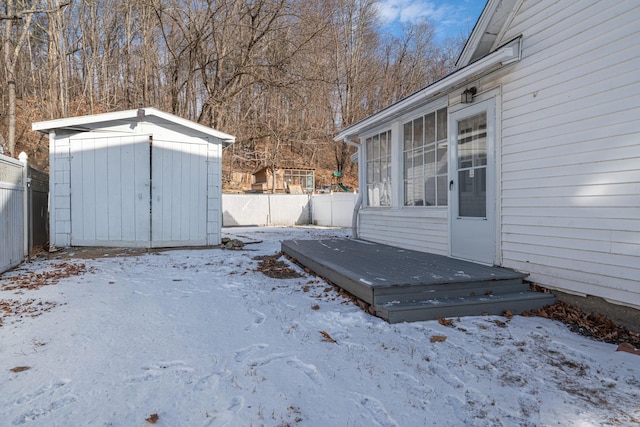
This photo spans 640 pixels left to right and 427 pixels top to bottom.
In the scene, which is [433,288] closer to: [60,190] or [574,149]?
[574,149]

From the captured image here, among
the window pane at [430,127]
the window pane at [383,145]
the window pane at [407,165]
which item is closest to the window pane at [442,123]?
the window pane at [430,127]

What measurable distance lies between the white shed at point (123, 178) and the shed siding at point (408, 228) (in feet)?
12.8

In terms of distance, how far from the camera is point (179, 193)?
26.0 ft

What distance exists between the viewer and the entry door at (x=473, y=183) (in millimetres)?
4448

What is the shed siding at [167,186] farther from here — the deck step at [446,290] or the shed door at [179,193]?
the deck step at [446,290]

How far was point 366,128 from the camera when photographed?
732 cm

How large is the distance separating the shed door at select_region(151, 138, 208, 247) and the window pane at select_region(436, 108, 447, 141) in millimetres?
5127

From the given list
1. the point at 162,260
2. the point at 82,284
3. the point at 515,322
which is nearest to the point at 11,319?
the point at 82,284

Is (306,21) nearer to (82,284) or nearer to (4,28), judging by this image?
(4,28)

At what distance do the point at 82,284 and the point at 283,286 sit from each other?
2546 mm

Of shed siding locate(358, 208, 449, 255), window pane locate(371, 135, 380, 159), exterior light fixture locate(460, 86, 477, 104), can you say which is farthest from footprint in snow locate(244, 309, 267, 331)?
window pane locate(371, 135, 380, 159)

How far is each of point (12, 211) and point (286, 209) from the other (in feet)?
43.0

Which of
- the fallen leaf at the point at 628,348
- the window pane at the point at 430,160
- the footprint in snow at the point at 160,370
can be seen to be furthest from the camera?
the window pane at the point at 430,160

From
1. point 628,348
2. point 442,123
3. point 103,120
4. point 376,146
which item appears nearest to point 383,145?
point 376,146
